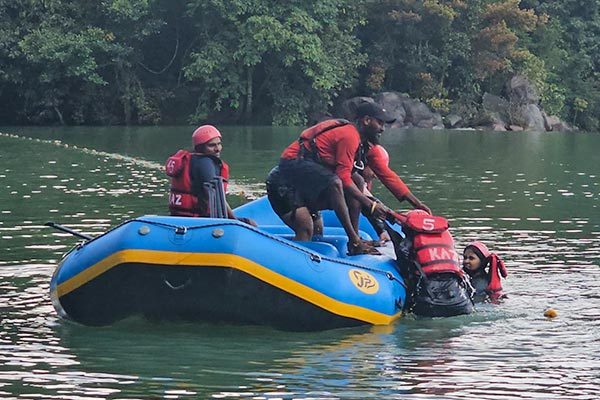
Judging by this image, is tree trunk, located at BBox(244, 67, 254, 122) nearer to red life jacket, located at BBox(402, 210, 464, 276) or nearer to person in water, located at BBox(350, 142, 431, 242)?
person in water, located at BBox(350, 142, 431, 242)

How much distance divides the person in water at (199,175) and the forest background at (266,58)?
29.3 meters

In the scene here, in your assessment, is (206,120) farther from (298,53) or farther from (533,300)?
(533,300)

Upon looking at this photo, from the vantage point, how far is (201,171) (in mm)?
8680

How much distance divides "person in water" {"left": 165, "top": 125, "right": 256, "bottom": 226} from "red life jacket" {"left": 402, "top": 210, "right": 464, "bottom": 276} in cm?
133

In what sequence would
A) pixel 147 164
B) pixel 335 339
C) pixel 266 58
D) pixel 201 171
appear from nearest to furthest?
1. pixel 335 339
2. pixel 201 171
3. pixel 147 164
4. pixel 266 58

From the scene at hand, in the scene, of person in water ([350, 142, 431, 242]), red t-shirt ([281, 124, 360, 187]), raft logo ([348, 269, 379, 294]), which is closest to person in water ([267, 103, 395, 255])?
red t-shirt ([281, 124, 360, 187])

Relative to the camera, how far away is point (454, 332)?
8508mm

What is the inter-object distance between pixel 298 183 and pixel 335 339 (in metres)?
1.34

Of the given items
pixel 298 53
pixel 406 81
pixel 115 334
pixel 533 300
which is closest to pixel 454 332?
pixel 533 300

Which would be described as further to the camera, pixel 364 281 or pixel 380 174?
pixel 380 174

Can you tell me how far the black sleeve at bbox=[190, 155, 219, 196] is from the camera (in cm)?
868

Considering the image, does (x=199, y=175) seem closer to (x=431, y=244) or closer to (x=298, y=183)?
(x=298, y=183)

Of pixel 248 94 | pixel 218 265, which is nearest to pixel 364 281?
pixel 218 265

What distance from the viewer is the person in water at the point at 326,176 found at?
8.99 meters
